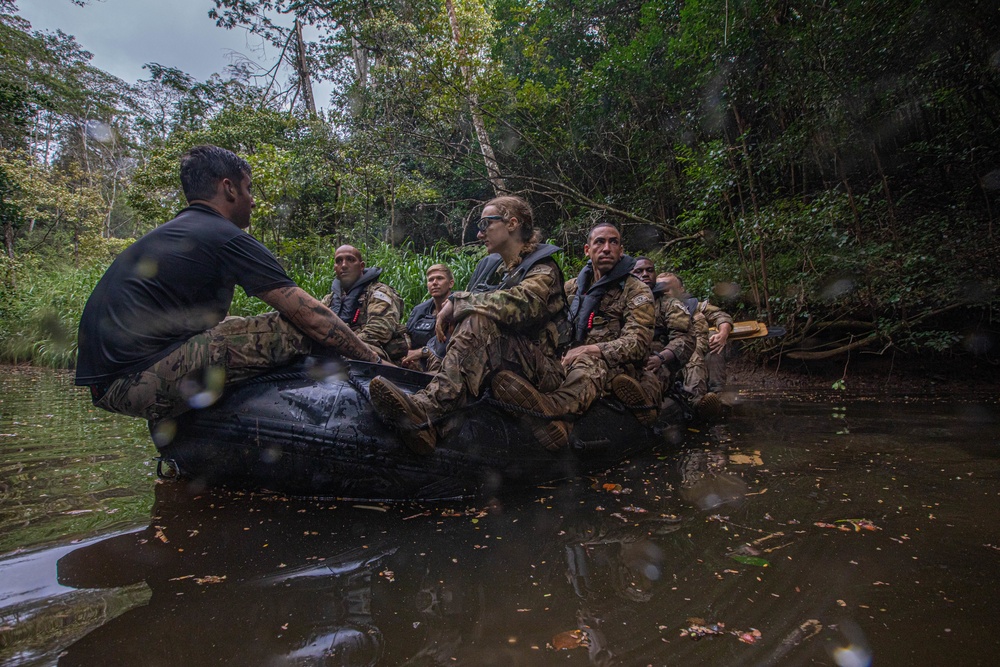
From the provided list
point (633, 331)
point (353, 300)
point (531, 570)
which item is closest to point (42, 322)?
point (353, 300)

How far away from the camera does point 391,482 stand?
8.92ft

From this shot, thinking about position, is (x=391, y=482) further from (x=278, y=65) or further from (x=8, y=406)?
(x=278, y=65)

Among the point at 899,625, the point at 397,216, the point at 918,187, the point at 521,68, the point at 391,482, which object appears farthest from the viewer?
the point at 397,216

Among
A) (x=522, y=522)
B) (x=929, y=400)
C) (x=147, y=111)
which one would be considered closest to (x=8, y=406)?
(x=522, y=522)

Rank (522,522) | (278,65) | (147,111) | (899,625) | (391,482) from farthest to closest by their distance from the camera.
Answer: (147,111)
(278,65)
(391,482)
(522,522)
(899,625)

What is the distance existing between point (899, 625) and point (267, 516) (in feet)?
8.09

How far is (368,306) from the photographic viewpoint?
518cm

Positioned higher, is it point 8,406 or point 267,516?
point 8,406

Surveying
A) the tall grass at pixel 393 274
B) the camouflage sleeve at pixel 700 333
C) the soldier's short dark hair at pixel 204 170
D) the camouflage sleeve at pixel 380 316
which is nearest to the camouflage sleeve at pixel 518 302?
the soldier's short dark hair at pixel 204 170

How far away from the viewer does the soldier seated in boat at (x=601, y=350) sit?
2955 millimetres

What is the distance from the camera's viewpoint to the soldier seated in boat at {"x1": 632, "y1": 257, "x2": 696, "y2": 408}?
15.1ft

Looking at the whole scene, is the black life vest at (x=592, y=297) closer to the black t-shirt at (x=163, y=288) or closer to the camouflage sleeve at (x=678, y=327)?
the camouflage sleeve at (x=678, y=327)

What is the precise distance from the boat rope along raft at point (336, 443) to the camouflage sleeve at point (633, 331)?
43.3 inches

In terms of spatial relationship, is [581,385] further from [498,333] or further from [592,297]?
[592,297]
